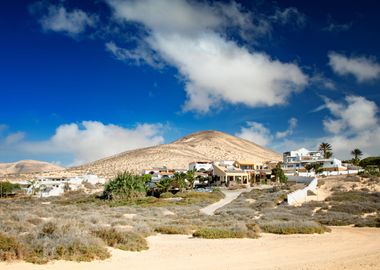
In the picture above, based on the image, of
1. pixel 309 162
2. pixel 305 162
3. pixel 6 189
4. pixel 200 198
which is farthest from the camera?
pixel 305 162

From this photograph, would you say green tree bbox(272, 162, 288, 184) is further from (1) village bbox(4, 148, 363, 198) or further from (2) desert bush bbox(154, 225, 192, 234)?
(2) desert bush bbox(154, 225, 192, 234)

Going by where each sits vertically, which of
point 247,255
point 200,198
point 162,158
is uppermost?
point 162,158

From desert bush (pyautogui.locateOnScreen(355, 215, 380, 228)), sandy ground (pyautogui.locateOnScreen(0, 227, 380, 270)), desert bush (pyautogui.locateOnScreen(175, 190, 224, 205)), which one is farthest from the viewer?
desert bush (pyautogui.locateOnScreen(175, 190, 224, 205))

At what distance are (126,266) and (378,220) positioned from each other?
2131cm

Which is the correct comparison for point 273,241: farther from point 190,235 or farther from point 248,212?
point 248,212

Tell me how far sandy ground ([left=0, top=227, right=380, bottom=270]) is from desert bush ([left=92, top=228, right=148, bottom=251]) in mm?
416

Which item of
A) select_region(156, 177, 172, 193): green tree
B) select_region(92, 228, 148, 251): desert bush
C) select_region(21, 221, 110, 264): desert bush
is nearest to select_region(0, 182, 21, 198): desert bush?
select_region(156, 177, 172, 193): green tree

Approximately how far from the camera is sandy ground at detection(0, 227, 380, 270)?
42.1 ft

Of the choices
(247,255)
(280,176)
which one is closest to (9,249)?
(247,255)

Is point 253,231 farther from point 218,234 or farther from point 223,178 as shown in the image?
point 223,178

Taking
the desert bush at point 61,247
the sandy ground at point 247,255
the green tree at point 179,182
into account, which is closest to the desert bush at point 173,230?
the sandy ground at point 247,255

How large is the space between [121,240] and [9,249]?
15.8 ft

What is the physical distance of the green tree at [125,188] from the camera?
59125mm

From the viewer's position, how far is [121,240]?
16375mm
